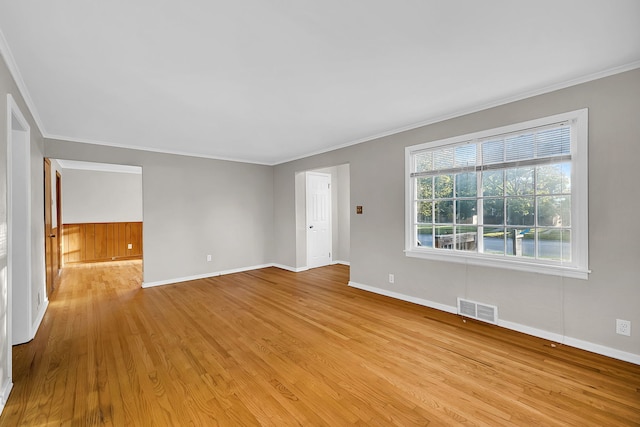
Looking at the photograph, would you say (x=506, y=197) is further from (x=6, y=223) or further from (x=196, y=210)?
(x=196, y=210)

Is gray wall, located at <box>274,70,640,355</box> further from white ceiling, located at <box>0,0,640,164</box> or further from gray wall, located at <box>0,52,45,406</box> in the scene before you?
gray wall, located at <box>0,52,45,406</box>

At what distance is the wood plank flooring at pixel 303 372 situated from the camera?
6.00 feet

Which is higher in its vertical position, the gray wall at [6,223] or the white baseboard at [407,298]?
the gray wall at [6,223]

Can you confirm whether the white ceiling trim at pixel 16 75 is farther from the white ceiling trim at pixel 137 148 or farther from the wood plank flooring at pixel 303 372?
the wood plank flooring at pixel 303 372

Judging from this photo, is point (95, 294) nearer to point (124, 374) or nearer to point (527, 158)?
point (124, 374)

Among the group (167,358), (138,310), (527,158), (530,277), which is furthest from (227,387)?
(527,158)

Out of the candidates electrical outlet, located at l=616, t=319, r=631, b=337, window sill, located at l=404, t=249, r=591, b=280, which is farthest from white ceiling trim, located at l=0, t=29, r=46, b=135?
electrical outlet, located at l=616, t=319, r=631, b=337

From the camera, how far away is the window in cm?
268

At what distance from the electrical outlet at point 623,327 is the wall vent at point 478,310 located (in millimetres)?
941

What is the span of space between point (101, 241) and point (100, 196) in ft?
3.94

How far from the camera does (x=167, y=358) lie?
254 cm

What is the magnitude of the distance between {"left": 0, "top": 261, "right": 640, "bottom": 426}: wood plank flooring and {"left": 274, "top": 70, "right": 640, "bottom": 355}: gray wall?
0.83 ft

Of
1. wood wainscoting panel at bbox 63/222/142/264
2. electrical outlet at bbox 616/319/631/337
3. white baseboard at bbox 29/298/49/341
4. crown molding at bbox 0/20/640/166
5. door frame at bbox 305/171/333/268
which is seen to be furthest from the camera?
wood wainscoting panel at bbox 63/222/142/264

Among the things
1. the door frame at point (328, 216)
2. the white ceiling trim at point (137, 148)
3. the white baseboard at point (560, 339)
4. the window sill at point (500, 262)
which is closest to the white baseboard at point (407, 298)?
the white baseboard at point (560, 339)
